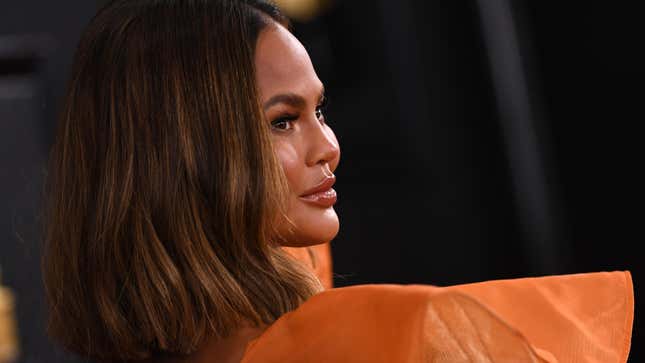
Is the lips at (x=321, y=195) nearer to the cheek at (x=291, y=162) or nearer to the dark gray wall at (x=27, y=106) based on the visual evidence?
the cheek at (x=291, y=162)

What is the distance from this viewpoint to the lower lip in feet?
3.86

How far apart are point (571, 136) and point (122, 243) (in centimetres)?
151

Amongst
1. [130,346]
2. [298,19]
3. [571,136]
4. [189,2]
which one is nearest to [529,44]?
[571,136]

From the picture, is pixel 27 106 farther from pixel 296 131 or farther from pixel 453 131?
pixel 296 131

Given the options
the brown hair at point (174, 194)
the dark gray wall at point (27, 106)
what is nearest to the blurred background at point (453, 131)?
the dark gray wall at point (27, 106)

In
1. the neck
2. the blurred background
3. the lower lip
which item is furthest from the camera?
the blurred background

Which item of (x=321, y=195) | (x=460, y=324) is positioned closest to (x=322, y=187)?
(x=321, y=195)

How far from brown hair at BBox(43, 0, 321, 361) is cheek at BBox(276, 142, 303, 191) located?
0.03 metres

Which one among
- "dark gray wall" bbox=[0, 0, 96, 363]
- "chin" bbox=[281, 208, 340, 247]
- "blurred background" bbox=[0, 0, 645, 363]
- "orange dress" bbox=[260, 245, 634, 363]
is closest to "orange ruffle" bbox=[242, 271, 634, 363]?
"orange dress" bbox=[260, 245, 634, 363]

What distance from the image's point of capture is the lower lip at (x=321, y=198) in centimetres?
118

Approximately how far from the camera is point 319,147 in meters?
1.18

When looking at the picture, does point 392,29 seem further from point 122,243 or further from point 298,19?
point 122,243

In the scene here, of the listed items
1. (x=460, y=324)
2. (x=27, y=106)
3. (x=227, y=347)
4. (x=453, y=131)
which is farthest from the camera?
(x=453, y=131)

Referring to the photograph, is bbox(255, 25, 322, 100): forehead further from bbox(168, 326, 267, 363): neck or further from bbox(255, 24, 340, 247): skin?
bbox(168, 326, 267, 363): neck
